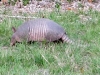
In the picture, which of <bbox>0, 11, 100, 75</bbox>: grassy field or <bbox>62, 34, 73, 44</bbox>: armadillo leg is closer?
<bbox>0, 11, 100, 75</bbox>: grassy field

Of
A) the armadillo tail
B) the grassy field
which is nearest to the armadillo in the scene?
the armadillo tail

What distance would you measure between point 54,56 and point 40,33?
3.45ft

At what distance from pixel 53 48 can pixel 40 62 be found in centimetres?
60

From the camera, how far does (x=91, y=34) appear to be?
609cm

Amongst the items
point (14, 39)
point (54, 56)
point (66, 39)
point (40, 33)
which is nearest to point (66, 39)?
point (66, 39)

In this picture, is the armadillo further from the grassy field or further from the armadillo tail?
the grassy field

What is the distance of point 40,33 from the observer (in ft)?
18.6

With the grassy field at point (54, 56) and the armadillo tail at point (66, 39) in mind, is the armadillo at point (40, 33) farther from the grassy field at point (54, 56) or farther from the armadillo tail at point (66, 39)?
the grassy field at point (54, 56)

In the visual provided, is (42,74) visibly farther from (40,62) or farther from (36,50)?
(36,50)

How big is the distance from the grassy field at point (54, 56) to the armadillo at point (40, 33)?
13 centimetres

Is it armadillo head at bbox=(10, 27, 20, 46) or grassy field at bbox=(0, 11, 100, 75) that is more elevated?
grassy field at bbox=(0, 11, 100, 75)

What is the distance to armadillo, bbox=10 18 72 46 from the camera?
222 inches

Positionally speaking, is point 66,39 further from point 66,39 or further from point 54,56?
point 54,56

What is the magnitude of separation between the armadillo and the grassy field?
13 cm
